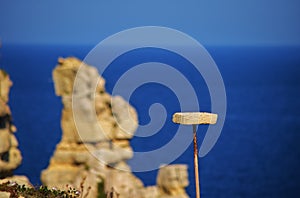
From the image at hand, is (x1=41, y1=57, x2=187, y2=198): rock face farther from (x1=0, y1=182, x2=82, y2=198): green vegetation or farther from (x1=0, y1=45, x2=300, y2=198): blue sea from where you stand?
(x1=0, y1=182, x2=82, y2=198): green vegetation

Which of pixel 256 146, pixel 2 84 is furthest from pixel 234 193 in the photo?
pixel 2 84

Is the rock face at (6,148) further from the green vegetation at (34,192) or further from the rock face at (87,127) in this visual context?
the green vegetation at (34,192)

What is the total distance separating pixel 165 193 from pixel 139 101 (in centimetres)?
9935

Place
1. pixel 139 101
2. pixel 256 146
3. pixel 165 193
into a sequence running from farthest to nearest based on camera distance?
pixel 139 101 < pixel 256 146 < pixel 165 193

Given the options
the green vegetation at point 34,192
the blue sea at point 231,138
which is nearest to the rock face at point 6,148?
the green vegetation at point 34,192

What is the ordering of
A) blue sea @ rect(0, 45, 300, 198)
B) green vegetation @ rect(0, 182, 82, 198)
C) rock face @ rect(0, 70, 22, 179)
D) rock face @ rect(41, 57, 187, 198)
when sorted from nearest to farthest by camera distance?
green vegetation @ rect(0, 182, 82, 198) < rock face @ rect(0, 70, 22, 179) < rock face @ rect(41, 57, 187, 198) < blue sea @ rect(0, 45, 300, 198)

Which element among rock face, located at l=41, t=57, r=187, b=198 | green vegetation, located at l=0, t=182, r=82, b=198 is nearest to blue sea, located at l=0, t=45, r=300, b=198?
rock face, located at l=41, t=57, r=187, b=198

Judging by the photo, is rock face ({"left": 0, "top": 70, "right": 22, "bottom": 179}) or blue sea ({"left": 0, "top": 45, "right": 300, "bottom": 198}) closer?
rock face ({"left": 0, "top": 70, "right": 22, "bottom": 179})

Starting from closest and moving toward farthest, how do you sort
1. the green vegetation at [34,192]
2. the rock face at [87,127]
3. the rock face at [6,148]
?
the green vegetation at [34,192], the rock face at [6,148], the rock face at [87,127]

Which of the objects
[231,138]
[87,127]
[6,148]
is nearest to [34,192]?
[6,148]

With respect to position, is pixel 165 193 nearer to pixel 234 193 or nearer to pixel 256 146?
pixel 234 193

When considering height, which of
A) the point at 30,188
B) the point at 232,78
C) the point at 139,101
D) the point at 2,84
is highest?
the point at 232,78

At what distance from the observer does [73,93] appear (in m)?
42.3

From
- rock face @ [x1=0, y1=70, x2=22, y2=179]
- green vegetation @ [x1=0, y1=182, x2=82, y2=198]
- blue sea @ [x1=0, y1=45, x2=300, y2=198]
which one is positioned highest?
blue sea @ [x1=0, y1=45, x2=300, y2=198]
